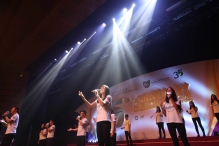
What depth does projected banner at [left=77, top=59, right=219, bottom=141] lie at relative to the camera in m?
6.27

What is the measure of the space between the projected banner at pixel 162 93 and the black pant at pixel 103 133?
211 inches

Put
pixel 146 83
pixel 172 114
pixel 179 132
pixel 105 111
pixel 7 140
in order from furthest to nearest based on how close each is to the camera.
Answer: pixel 146 83
pixel 7 140
pixel 172 114
pixel 179 132
pixel 105 111

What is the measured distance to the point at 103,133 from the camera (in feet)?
8.16

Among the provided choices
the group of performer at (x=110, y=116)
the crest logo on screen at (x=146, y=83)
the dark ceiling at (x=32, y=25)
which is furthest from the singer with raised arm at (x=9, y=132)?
the crest logo on screen at (x=146, y=83)

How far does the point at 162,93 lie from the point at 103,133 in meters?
5.63

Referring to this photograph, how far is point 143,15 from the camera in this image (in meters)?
6.74

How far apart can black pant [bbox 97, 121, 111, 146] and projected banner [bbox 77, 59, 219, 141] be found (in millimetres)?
5349

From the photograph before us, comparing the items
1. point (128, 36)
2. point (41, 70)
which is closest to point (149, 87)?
point (128, 36)

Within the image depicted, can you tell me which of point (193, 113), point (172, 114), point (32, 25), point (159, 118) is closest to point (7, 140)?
point (32, 25)

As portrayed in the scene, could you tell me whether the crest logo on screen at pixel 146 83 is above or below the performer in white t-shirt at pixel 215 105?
above

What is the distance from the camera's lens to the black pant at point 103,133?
2.44m

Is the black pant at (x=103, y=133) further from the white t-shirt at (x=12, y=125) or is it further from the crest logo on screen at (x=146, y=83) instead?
the crest logo on screen at (x=146, y=83)

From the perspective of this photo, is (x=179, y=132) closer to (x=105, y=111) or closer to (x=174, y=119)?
(x=174, y=119)

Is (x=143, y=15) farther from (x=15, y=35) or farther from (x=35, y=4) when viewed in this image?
(x=15, y=35)
